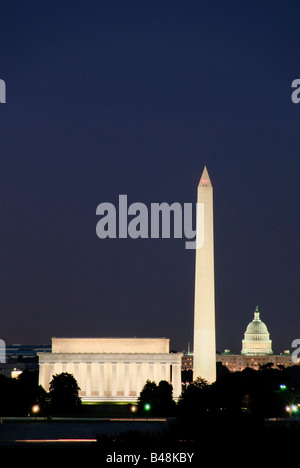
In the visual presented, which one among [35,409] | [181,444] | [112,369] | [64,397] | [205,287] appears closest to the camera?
[181,444]

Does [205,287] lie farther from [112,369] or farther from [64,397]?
[112,369]

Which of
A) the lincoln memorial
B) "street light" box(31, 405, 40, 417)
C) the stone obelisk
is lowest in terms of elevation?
"street light" box(31, 405, 40, 417)

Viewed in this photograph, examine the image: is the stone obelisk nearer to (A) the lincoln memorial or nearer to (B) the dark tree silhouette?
(A) the lincoln memorial

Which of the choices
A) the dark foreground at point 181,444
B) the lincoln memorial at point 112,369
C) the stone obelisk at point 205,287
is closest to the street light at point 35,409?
the stone obelisk at point 205,287

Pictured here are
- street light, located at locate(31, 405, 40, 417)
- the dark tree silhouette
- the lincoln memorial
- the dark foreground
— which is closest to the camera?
the dark foreground

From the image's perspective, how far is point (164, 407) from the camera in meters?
101

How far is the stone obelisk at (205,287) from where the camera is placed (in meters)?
120

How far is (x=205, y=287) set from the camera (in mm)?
120250

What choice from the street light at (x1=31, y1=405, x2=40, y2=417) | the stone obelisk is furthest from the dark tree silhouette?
the stone obelisk

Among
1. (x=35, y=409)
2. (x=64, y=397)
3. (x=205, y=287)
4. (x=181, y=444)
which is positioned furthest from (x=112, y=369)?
(x=181, y=444)

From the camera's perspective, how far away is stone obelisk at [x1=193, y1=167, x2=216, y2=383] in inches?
4737
